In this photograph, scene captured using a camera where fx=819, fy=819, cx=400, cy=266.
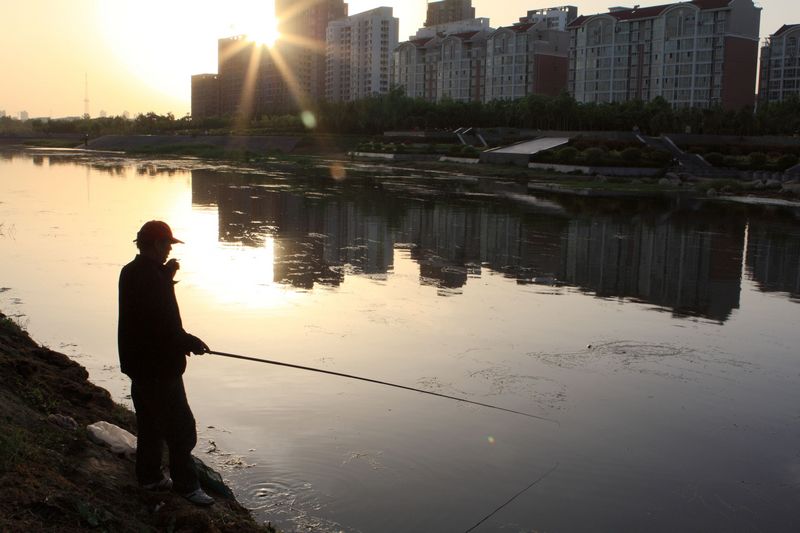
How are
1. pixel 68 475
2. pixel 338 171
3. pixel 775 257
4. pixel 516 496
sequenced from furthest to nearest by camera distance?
pixel 338 171, pixel 775 257, pixel 516 496, pixel 68 475

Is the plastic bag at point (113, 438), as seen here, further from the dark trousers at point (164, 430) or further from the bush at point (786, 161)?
the bush at point (786, 161)

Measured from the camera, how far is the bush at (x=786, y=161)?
140 ft

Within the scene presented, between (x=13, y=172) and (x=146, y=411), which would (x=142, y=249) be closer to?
(x=146, y=411)

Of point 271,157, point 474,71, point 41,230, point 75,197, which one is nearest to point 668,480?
point 41,230

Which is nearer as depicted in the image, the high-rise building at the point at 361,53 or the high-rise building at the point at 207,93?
the high-rise building at the point at 361,53

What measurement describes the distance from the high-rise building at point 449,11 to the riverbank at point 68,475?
162 meters

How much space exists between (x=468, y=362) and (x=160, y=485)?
4.95 m

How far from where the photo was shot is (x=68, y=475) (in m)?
4.80

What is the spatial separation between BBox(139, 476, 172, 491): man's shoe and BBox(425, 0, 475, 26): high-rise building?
163411mm

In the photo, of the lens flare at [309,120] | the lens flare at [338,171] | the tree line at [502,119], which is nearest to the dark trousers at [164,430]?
the lens flare at [338,171]

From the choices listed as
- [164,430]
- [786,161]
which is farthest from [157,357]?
[786,161]

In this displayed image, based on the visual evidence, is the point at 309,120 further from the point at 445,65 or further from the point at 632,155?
the point at 632,155

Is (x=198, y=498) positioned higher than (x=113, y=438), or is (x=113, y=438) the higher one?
(x=113, y=438)

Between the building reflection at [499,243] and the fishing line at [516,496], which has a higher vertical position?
the building reflection at [499,243]
